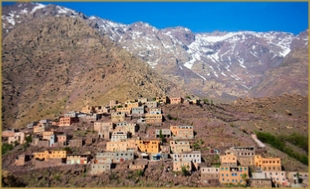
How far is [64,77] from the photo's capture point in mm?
166000

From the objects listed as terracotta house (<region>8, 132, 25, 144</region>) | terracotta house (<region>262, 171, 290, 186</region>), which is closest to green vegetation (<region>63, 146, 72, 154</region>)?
terracotta house (<region>8, 132, 25, 144</region>)

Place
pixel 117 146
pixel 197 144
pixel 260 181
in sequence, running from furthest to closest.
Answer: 1. pixel 197 144
2. pixel 117 146
3. pixel 260 181

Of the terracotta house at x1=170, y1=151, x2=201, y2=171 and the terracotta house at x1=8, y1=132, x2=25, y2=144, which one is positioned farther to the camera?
the terracotta house at x1=8, y1=132, x2=25, y2=144

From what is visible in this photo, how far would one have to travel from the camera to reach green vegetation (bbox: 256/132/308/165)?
78.1 metres

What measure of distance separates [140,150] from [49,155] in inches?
677

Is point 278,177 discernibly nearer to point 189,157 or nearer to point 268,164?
point 268,164

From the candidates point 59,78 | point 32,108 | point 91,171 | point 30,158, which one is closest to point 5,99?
point 32,108

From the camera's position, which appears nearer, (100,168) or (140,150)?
(100,168)

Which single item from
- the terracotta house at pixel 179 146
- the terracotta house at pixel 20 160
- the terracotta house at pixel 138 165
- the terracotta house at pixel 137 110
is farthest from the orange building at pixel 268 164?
the terracotta house at pixel 20 160

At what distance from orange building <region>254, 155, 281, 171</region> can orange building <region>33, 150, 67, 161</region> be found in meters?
35.5

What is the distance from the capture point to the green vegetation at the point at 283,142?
256 feet

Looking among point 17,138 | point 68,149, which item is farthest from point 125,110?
point 17,138

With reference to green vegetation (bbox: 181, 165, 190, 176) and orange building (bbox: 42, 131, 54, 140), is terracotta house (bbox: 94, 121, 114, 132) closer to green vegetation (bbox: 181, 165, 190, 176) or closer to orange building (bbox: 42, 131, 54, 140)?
orange building (bbox: 42, 131, 54, 140)

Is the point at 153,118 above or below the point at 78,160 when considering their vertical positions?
above
